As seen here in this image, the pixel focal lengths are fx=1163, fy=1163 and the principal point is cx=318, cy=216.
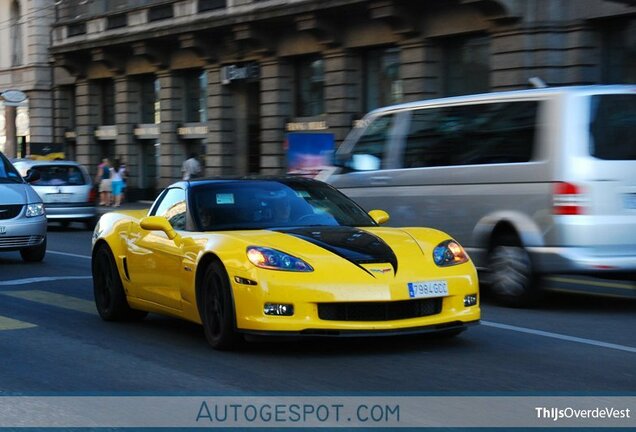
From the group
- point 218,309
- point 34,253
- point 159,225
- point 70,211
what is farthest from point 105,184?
point 218,309

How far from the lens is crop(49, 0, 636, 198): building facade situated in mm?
22641

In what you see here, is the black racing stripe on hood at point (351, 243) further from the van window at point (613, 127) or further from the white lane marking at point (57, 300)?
the white lane marking at point (57, 300)

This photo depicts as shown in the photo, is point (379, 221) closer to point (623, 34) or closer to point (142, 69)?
point (623, 34)

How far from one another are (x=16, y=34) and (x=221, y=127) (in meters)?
16.9

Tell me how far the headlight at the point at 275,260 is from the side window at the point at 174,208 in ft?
4.12

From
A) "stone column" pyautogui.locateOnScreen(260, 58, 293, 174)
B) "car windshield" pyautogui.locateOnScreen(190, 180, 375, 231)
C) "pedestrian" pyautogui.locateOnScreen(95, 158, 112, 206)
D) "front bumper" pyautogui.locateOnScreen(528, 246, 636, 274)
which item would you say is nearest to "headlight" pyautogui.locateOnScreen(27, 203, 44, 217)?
"car windshield" pyautogui.locateOnScreen(190, 180, 375, 231)

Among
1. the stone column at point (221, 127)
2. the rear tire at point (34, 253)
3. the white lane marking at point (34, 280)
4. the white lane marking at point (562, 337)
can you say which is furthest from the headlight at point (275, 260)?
the stone column at point (221, 127)

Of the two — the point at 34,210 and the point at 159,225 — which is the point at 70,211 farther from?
the point at 159,225

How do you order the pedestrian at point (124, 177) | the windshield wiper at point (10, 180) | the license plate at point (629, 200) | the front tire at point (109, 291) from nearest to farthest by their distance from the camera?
the front tire at point (109, 291), the license plate at point (629, 200), the windshield wiper at point (10, 180), the pedestrian at point (124, 177)

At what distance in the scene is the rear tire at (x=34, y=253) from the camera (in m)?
16.4

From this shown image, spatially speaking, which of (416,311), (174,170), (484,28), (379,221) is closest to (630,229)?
(379,221)

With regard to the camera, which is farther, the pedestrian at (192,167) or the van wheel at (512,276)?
the pedestrian at (192,167)

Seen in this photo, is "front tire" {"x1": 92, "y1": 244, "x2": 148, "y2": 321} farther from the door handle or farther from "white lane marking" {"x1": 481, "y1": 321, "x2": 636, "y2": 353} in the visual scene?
the door handle

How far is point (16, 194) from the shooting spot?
1617 centimetres
